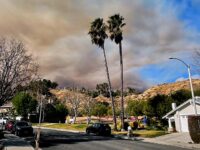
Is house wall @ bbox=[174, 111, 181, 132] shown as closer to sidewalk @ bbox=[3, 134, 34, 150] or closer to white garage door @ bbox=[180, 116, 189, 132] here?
white garage door @ bbox=[180, 116, 189, 132]

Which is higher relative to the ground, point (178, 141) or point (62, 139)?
point (62, 139)

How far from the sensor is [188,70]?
105ft

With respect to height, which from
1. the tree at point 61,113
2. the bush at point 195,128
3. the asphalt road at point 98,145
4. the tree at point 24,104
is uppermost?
the tree at point 24,104

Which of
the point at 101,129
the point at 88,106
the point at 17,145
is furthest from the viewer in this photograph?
the point at 88,106

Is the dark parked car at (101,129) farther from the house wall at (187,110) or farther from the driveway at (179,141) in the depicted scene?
the driveway at (179,141)

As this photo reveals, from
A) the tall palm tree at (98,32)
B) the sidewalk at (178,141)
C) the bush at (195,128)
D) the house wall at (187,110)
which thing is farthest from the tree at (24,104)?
the bush at (195,128)

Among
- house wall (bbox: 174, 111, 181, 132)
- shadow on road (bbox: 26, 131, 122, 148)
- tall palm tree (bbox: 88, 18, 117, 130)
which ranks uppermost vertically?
tall palm tree (bbox: 88, 18, 117, 130)

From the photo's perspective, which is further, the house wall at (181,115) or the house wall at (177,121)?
the house wall at (177,121)

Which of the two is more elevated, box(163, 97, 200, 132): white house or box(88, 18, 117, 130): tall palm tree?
box(88, 18, 117, 130): tall palm tree

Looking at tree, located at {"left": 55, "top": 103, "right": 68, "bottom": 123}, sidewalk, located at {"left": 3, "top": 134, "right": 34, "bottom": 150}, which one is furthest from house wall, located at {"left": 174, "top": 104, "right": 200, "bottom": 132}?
tree, located at {"left": 55, "top": 103, "right": 68, "bottom": 123}

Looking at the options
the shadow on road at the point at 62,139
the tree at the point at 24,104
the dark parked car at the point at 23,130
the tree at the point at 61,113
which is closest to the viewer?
the shadow on road at the point at 62,139

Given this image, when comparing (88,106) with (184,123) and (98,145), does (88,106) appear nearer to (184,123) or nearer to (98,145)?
(184,123)

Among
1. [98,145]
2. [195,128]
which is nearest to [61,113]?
[98,145]

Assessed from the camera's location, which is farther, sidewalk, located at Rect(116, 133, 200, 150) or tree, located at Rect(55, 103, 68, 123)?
tree, located at Rect(55, 103, 68, 123)
